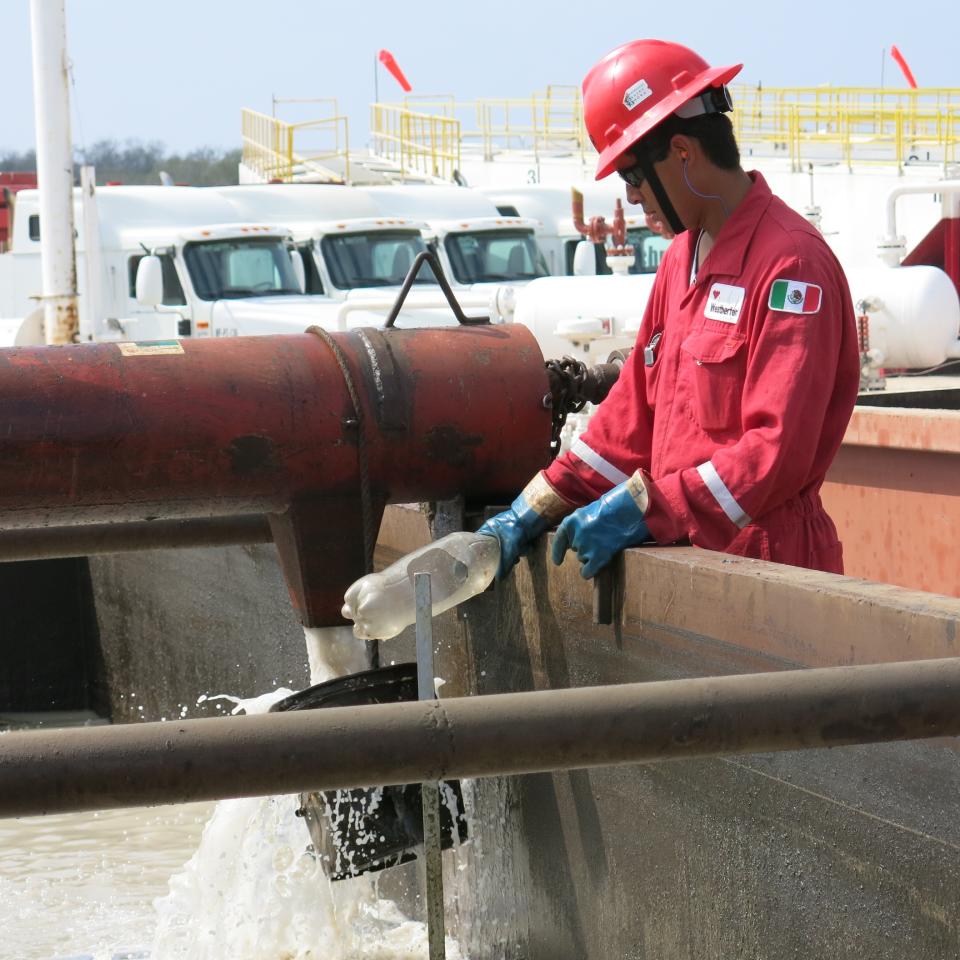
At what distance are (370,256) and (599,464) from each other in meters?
9.89

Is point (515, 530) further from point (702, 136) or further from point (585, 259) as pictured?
point (585, 259)

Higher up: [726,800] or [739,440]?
[739,440]

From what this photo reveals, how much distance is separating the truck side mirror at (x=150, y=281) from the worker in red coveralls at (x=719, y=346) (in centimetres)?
857

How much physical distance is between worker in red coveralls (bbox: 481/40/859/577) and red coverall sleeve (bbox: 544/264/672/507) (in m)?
0.06

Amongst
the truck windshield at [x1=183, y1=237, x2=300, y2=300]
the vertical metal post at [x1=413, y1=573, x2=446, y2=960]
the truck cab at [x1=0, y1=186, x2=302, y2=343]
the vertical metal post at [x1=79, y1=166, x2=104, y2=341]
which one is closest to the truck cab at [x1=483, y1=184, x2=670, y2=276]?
the truck windshield at [x1=183, y1=237, x2=300, y2=300]

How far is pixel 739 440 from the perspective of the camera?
288 centimetres

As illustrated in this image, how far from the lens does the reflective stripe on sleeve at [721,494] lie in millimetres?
2822

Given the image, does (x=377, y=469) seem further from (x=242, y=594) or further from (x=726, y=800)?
(x=242, y=594)

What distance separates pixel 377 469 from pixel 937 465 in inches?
90.7

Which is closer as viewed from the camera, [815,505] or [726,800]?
[726,800]

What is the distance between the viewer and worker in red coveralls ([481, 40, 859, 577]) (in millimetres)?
2793

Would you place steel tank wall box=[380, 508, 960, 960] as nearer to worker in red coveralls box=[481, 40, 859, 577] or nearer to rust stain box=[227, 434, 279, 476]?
worker in red coveralls box=[481, 40, 859, 577]

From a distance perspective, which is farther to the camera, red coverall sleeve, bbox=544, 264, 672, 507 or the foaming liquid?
the foaming liquid

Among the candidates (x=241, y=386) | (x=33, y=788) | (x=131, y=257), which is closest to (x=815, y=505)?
(x=241, y=386)
